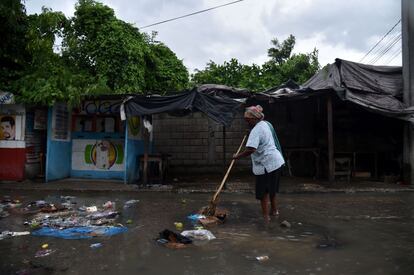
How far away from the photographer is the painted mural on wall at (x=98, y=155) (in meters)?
13.0

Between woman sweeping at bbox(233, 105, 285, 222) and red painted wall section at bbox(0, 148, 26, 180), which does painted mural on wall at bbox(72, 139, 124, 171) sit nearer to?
red painted wall section at bbox(0, 148, 26, 180)

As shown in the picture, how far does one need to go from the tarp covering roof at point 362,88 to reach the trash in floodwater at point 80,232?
6396mm

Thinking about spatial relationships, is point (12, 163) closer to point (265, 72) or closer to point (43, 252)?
point (43, 252)

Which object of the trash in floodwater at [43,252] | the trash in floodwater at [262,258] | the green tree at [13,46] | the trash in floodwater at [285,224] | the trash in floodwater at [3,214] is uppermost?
the green tree at [13,46]

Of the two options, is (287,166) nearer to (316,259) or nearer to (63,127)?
(63,127)

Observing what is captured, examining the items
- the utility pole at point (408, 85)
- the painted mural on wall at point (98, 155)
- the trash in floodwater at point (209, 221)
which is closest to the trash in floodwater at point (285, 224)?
the trash in floodwater at point (209, 221)

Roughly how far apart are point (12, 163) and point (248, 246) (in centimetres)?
961

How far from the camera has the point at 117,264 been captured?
466 cm

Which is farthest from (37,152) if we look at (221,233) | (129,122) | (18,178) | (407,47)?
(407,47)

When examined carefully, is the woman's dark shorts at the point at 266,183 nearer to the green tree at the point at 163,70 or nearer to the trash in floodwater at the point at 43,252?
the trash in floodwater at the point at 43,252

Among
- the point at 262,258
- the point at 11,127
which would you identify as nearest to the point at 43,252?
the point at 262,258

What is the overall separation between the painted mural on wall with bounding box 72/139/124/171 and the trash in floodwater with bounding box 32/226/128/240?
262 inches

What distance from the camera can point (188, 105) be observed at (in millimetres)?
10797

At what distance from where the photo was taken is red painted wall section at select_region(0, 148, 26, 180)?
12570 millimetres
